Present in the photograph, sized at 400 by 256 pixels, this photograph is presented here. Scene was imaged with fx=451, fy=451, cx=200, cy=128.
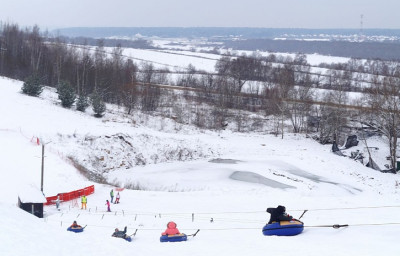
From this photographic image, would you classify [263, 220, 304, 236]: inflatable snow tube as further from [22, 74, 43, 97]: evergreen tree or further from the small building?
[22, 74, 43, 97]: evergreen tree

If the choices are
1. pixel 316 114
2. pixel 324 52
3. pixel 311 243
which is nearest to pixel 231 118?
pixel 316 114

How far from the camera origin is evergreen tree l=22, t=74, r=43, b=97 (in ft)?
140

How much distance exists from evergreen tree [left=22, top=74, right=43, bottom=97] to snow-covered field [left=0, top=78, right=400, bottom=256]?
1.04 m

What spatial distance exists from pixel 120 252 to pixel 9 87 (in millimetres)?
36262

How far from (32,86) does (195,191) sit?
23996 millimetres

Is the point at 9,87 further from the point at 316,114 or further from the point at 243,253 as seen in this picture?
the point at 243,253

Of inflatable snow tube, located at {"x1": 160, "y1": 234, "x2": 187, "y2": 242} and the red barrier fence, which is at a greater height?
inflatable snow tube, located at {"x1": 160, "y1": 234, "x2": 187, "y2": 242}

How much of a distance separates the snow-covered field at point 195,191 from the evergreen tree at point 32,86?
1.04 meters

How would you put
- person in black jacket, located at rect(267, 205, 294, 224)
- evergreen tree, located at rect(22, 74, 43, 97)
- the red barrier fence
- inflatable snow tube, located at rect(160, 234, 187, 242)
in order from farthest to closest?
evergreen tree, located at rect(22, 74, 43, 97), the red barrier fence, inflatable snow tube, located at rect(160, 234, 187, 242), person in black jacket, located at rect(267, 205, 294, 224)

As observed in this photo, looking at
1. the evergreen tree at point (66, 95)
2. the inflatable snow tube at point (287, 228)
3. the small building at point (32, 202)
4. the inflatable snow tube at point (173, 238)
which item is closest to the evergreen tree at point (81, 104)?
the evergreen tree at point (66, 95)

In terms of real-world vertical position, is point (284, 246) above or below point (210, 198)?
above

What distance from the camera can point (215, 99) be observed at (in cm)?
5912

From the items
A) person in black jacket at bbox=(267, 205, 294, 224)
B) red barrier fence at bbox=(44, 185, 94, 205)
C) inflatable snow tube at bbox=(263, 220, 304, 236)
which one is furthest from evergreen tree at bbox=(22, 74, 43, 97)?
inflatable snow tube at bbox=(263, 220, 304, 236)

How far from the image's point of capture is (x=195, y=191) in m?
26.4
